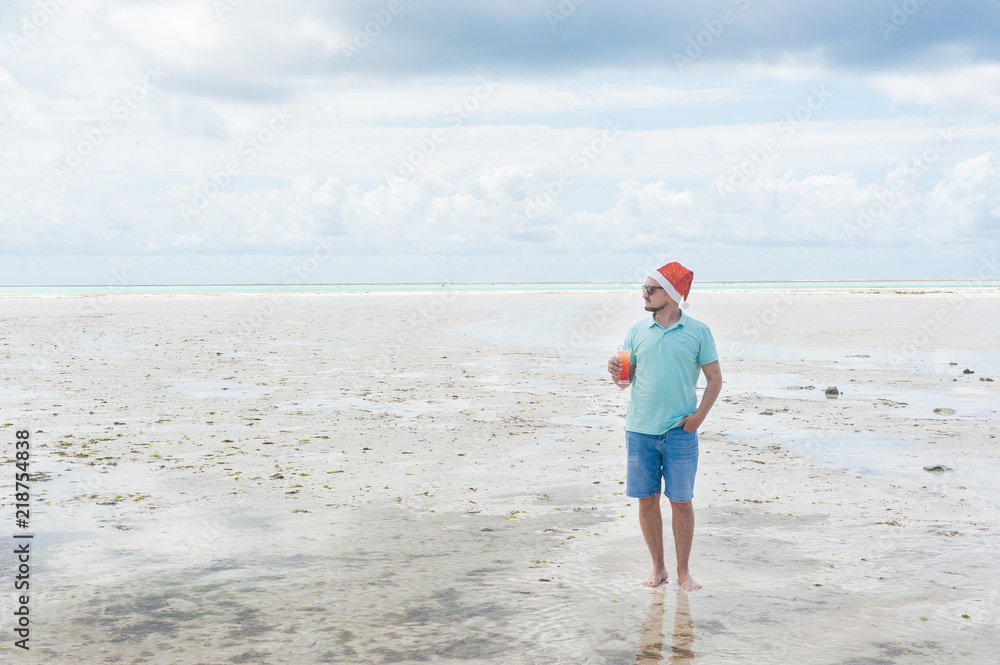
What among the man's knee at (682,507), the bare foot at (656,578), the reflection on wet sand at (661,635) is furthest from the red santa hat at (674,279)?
the reflection on wet sand at (661,635)

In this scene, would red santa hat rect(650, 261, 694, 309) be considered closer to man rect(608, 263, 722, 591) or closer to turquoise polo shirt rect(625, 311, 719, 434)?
man rect(608, 263, 722, 591)

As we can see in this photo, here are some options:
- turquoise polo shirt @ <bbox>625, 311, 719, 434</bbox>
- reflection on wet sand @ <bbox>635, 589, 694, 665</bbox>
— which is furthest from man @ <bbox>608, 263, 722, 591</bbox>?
reflection on wet sand @ <bbox>635, 589, 694, 665</bbox>

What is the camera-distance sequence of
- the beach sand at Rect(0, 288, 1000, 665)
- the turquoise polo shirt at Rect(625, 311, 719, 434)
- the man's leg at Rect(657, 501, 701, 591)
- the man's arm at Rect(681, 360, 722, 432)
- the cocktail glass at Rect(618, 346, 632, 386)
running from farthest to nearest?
the cocktail glass at Rect(618, 346, 632, 386) → the man's leg at Rect(657, 501, 701, 591) → the turquoise polo shirt at Rect(625, 311, 719, 434) → the man's arm at Rect(681, 360, 722, 432) → the beach sand at Rect(0, 288, 1000, 665)

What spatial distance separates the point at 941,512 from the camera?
27.7ft

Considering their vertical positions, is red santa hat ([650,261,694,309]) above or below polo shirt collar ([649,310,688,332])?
above

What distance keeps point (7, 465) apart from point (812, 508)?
9.68 meters

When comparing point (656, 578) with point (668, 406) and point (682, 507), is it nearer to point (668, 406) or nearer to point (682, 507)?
point (682, 507)

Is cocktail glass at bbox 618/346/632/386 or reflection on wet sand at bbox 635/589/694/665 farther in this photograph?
cocktail glass at bbox 618/346/632/386

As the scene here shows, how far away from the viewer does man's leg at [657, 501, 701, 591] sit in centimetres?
648

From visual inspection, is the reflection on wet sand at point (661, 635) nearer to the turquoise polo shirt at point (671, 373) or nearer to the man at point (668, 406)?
the man at point (668, 406)

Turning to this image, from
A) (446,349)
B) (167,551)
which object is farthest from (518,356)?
(167,551)

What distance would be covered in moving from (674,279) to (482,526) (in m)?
3.23

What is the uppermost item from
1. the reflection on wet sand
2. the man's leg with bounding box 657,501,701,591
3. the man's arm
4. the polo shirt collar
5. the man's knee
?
the polo shirt collar

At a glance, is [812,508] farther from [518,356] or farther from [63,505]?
[518,356]
